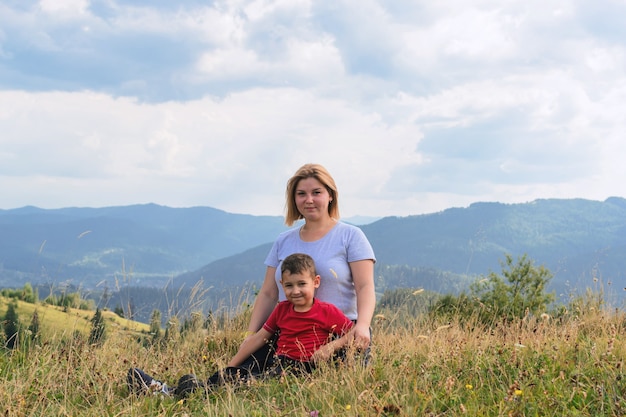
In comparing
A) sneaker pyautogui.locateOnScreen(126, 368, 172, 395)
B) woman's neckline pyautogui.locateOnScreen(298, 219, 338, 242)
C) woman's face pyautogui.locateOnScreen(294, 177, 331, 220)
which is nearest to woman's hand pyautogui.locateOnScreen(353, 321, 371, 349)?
woman's neckline pyautogui.locateOnScreen(298, 219, 338, 242)

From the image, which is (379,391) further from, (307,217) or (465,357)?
Answer: (307,217)

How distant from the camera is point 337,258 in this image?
544 centimetres

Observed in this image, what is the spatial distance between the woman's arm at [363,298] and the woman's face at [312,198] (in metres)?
0.58

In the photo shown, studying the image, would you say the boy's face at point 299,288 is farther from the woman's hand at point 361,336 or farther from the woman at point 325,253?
the woman's hand at point 361,336

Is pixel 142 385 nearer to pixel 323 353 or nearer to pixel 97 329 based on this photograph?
pixel 323 353

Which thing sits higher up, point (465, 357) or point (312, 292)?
point (312, 292)

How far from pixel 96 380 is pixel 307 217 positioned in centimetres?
239

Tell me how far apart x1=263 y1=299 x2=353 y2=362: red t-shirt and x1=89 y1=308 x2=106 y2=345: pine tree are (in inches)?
112

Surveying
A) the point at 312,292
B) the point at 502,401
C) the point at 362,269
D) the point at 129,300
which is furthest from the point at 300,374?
the point at 129,300

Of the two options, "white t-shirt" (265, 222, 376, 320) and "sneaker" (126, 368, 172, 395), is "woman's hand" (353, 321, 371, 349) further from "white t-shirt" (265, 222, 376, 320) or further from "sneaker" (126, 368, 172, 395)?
"sneaker" (126, 368, 172, 395)

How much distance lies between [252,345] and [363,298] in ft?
3.57

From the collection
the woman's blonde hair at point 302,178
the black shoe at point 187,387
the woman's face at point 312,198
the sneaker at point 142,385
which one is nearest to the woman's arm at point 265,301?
the woman's blonde hair at point 302,178

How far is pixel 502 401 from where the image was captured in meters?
3.76

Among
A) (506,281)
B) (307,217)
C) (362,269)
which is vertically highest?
(307,217)
